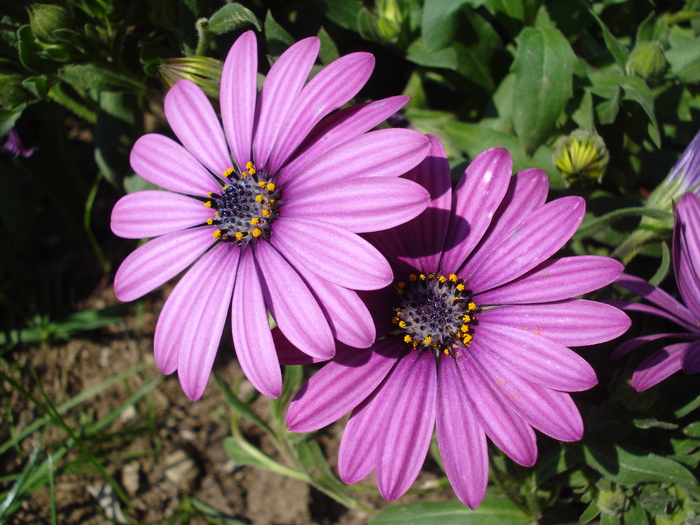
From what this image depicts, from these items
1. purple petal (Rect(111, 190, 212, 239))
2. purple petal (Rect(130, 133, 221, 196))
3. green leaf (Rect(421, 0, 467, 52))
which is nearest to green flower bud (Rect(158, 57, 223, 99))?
purple petal (Rect(130, 133, 221, 196))

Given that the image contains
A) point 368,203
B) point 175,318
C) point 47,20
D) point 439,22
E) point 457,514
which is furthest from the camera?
point 457,514

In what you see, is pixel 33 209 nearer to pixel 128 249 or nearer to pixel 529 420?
pixel 128 249

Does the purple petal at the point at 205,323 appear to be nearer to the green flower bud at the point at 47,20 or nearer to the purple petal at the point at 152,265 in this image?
the purple petal at the point at 152,265

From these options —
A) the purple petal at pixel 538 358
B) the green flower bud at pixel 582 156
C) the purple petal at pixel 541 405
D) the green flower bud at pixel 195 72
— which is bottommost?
the purple petal at pixel 541 405

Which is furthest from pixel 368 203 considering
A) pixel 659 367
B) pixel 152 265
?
pixel 659 367

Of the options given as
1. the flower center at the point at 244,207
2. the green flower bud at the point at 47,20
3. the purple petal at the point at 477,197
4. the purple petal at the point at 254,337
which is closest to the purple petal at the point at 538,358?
the purple petal at the point at 477,197

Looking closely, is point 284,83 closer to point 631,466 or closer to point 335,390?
point 335,390
